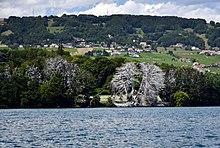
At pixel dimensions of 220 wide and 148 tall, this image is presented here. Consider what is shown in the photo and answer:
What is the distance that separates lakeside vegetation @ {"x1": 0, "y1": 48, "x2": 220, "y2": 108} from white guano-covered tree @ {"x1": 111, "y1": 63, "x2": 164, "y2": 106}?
4.25m

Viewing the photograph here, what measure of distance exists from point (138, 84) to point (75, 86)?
60.2 feet

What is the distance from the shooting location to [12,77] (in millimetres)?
125875

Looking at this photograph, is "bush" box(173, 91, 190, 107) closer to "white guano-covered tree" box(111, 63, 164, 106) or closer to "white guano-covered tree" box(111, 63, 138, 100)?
"white guano-covered tree" box(111, 63, 164, 106)

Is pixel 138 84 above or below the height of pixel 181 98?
above

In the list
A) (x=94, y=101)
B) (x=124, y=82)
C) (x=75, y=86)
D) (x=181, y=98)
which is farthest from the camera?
(x=124, y=82)

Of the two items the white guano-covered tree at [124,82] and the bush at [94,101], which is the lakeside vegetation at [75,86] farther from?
the white guano-covered tree at [124,82]

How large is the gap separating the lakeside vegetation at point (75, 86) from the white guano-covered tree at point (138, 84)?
168 inches

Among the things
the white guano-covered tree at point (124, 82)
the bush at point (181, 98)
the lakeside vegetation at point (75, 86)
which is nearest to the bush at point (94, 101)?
the lakeside vegetation at point (75, 86)

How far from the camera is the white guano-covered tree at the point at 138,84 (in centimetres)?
13338

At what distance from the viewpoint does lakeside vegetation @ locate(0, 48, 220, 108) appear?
122562 millimetres

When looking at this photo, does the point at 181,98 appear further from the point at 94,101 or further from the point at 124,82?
the point at 94,101

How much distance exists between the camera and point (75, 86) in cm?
13075

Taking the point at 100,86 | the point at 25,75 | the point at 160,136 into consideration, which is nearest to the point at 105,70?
the point at 100,86

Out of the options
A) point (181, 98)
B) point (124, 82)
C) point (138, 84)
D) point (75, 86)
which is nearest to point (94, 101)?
point (75, 86)
